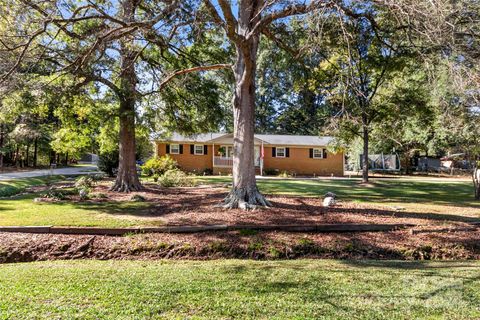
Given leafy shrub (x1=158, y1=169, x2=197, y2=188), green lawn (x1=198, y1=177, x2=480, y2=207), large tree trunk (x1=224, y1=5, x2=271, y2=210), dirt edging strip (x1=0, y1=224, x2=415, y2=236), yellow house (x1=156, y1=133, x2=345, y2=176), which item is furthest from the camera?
yellow house (x1=156, y1=133, x2=345, y2=176)

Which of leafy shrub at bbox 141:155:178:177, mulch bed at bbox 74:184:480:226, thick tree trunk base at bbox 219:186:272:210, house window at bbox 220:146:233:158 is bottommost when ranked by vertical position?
mulch bed at bbox 74:184:480:226

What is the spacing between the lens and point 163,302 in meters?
3.46

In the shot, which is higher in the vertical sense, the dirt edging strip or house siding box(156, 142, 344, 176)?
house siding box(156, 142, 344, 176)

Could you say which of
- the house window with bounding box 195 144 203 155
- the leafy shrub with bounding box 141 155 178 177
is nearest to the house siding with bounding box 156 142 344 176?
the house window with bounding box 195 144 203 155

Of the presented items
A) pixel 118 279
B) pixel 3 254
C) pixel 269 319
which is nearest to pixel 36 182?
pixel 3 254

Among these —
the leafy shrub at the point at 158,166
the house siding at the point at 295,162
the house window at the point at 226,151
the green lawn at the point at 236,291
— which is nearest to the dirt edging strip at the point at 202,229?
the green lawn at the point at 236,291

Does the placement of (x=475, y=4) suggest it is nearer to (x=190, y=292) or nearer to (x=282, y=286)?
(x=282, y=286)

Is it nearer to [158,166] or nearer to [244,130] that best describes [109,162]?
[158,166]

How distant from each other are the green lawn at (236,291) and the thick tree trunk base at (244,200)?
10.5 ft

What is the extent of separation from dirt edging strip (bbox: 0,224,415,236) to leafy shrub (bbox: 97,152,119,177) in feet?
49.5

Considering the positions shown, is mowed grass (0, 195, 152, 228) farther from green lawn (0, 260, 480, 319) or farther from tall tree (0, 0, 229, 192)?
tall tree (0, 0, 229, 192)

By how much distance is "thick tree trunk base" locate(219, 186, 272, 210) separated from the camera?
331 inches

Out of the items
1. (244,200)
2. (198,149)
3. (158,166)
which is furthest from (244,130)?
(198,149)

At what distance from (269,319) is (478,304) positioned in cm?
249
